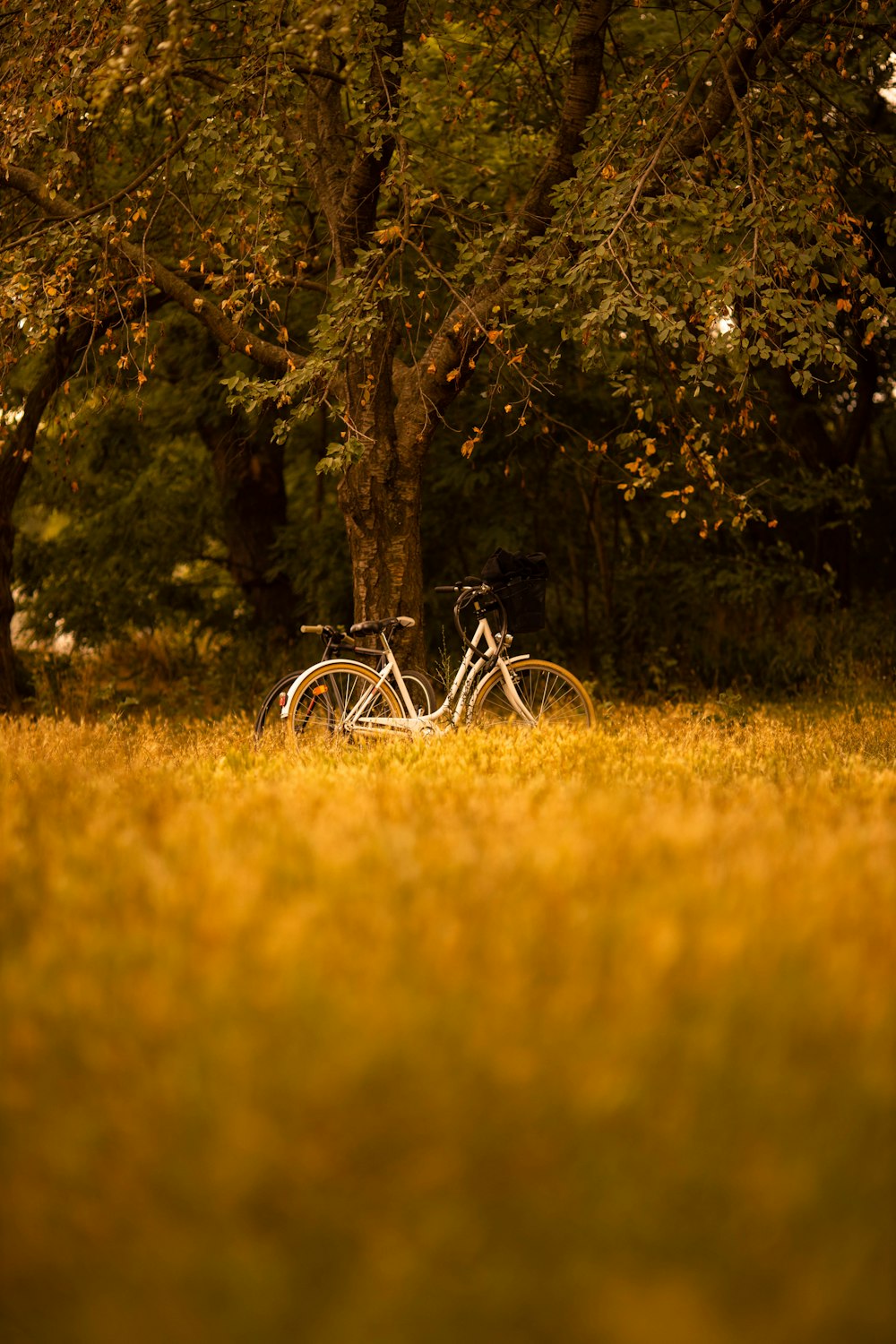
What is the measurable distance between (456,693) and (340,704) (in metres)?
0.86

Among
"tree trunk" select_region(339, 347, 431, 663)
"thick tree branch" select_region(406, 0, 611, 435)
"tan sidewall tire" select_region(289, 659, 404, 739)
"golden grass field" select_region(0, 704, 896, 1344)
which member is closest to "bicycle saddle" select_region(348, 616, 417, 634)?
"tan sidewall tire" select_region(289, 659, 404, 739)

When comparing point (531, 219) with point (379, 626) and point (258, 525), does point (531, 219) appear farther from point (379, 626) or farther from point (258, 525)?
point (258, 525)

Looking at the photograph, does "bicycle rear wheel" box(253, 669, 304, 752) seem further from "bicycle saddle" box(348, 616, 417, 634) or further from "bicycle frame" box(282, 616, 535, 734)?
"bicycle saddle" box(348, 616, 417, 634)

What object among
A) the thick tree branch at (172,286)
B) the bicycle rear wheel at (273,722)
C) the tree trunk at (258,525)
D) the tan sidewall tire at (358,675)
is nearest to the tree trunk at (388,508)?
the thick tree branch at (172,286)

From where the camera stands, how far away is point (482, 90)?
11.2 meters

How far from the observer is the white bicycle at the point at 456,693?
7715mm

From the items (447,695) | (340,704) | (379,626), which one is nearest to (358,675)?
(340,704)

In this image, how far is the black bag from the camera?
8.58 m

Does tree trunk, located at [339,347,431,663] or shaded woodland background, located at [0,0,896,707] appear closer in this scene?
shaded woodland background, located at [0,0,896,707]

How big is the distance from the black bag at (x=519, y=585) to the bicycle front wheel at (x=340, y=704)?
3.84 ft

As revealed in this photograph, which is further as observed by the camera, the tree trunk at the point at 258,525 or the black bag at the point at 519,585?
the tree trunk at the point at 258,525

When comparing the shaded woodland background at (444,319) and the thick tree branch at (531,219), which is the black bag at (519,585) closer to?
the shaded woodland background at (444,319)

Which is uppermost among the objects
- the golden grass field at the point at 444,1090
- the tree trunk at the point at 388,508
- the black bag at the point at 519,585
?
the tree trunk at the point at 388,508

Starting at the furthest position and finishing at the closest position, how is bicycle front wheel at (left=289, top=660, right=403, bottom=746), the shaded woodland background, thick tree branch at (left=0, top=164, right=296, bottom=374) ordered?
thick tree branch at (left=0, top=164, right=296, bottom=374) → the shaded woodland background → bicycle front wheel at (left=289, top=660, right=403, bottom=746)
